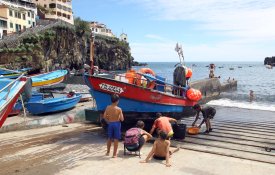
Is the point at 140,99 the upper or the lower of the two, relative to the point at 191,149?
upper

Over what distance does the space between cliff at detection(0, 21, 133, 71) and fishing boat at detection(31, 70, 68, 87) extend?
41.4ft

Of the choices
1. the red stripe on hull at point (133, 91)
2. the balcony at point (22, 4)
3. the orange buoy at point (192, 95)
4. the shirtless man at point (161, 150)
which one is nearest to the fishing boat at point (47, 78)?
the red stripe on hull at point (133, 91)

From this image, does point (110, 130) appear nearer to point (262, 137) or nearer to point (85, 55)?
point (262, 137)

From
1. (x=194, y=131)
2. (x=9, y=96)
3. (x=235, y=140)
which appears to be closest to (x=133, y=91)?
(x=194, y=131)

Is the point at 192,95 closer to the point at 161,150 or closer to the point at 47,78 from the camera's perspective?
the point at 161,150

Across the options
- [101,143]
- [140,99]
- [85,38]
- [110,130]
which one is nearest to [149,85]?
[140,99]

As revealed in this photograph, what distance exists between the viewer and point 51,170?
8.25 metres

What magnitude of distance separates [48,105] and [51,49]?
4470 cm

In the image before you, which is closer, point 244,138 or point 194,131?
point 244,138

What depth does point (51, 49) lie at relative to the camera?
5816cm

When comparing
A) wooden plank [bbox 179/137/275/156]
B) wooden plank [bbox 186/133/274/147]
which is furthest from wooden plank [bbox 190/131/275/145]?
wooden plank [bbox 179/137/275/156]

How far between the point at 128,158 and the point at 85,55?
68876 millimetres

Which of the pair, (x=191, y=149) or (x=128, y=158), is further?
(x=191, y=149)

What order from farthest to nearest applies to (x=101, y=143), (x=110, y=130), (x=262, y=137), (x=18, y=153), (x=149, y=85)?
(x=149, y=85)
(x=262, y=137)
(x=101, y=143)
(x=18, y=153)
(x=110, y=130)
